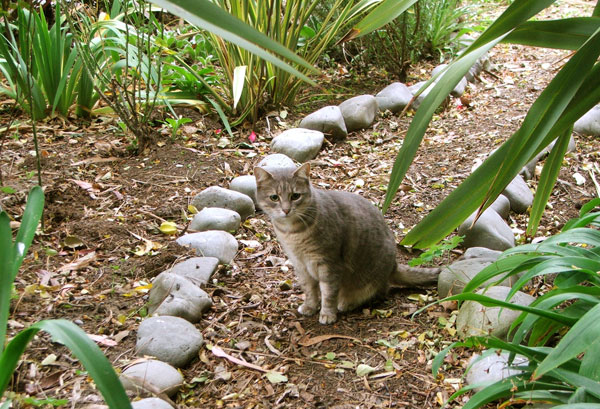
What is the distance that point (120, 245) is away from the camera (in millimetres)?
3586

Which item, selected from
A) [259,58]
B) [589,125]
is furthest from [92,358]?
[589,125]

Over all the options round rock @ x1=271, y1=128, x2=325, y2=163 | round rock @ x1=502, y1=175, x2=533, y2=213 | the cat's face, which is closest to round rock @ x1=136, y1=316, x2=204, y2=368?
the cat's face

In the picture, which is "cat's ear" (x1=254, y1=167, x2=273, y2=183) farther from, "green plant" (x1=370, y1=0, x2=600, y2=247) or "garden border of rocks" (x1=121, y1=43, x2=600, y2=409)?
"green plant" (x1=370, y1=0, x2=600, y2=247)

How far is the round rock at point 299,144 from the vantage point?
4824mm

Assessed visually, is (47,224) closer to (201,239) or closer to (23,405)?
(201,239)

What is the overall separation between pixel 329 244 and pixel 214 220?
3.12ft

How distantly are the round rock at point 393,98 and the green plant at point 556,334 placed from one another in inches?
127

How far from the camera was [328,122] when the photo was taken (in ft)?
17.0

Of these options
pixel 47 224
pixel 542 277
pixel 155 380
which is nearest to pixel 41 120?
pixel 47 224

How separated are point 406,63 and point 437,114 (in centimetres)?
91

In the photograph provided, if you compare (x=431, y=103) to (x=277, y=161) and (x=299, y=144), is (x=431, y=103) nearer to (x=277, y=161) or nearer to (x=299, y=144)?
(x=277, y=161)

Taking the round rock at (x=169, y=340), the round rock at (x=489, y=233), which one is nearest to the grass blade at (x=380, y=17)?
the round rock at (x=169, y=340)

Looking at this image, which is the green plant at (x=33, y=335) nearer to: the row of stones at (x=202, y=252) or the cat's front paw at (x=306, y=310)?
the row of stones at (x=202, y=252)

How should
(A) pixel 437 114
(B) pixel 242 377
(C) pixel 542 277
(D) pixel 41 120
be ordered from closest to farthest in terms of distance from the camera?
(B) pixel 242 377 → (C) pixel 542 277 → (D) pixel 41 120 → (A) pixel 437 114
